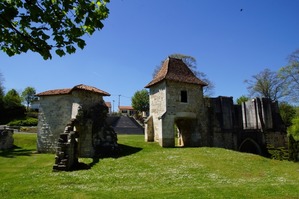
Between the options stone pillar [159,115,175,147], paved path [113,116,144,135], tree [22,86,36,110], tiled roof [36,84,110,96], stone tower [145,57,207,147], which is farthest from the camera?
tree [22,86,36,110]

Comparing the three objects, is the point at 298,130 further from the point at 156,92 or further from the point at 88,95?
the point at 88,95

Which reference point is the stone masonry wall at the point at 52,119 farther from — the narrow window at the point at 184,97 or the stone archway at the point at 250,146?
the stone archway at the point at 250,146

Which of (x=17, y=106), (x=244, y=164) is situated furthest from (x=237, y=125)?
(x=17, y=106)

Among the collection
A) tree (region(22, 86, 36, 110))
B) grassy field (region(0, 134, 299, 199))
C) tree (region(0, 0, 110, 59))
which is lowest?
grassy field (region(0, 134, 299, 199))

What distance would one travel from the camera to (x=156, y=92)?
25.7 meters

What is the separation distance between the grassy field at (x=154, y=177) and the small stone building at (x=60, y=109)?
7.90 feet

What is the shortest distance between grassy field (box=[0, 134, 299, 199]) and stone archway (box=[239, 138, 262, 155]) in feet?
36.0

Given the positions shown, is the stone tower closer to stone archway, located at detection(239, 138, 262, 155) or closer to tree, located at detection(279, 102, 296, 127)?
stone archway, located at detection(239, 138, 262, 155)

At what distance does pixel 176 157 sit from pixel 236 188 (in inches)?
293

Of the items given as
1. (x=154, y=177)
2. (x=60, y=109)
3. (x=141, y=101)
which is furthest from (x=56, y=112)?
(x=141, y=101)

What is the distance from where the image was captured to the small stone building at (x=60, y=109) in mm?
19469

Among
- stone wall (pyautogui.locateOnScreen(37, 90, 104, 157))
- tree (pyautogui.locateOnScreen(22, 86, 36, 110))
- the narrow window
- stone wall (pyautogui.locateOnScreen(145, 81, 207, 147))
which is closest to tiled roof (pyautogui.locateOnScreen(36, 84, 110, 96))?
stone wall (pyautogui.locateOnScreen(37, 90, 104, 157))

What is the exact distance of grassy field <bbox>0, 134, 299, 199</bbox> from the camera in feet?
30.8

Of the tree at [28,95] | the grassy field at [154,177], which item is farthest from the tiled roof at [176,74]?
the tree at [28,95]
